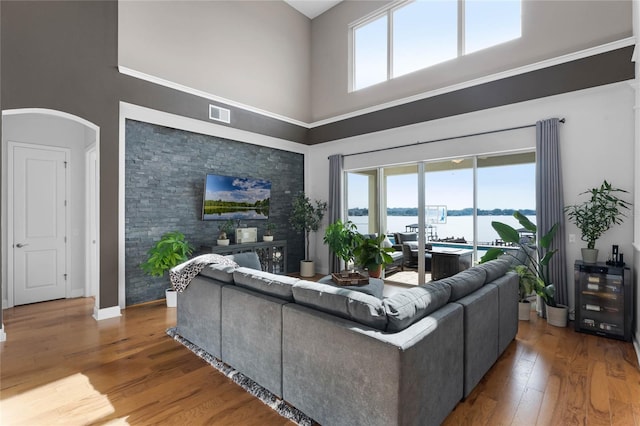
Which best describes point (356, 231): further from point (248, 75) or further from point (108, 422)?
point (108, 422)

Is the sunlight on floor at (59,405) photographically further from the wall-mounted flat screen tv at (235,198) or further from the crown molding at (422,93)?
the crown molding at (422,93)

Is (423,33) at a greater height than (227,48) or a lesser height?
greater

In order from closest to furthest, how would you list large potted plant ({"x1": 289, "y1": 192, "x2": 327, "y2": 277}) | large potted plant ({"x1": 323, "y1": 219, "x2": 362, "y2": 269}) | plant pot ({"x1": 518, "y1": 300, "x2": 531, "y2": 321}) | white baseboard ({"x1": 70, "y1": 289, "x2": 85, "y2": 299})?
plant pot ({"x1": 518, "y1": 300, "x2": 531, "y2": 321}) < white baseboard ({"x1": 70, "y1": 289, "x2": 85, "y2": 299}) < large potted plant ({"x1": 323, "y1": 219, "x2": 362, "y2": 269}) < large potted plant ({"x1": 289, "y1": 192, "x2": 327, "y2": 277})

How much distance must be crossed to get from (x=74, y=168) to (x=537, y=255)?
288 inches

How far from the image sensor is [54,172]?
193 inches

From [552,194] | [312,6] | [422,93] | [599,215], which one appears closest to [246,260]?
[422,93]

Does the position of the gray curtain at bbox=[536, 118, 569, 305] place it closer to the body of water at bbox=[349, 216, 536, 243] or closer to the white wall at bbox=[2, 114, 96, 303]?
the body of water at bbox=[349, 216, 536, 243]

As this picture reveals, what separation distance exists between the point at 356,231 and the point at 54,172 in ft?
17.6

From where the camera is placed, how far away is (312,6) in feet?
23.2

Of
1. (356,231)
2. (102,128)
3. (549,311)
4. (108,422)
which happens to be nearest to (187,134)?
(102,128)

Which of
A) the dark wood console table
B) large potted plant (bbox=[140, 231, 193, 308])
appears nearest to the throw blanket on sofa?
large potted plant (bbox=[140, 231, 193, 308])

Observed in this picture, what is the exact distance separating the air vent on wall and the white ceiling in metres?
3.23

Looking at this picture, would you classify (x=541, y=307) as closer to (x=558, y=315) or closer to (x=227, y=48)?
(x=558, y=315)

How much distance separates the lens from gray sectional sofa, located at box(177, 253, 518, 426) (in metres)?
1.68
